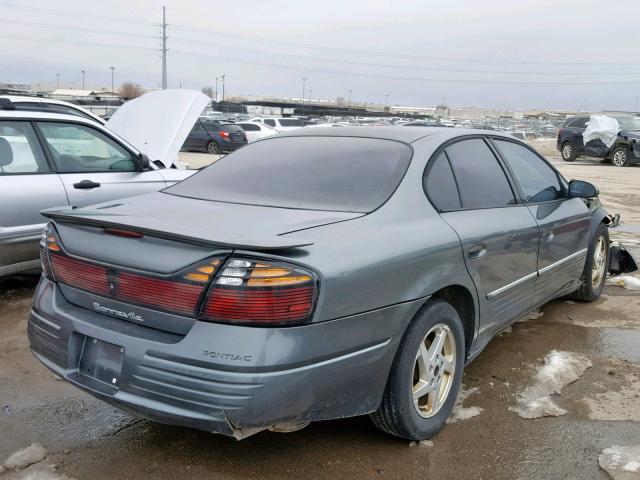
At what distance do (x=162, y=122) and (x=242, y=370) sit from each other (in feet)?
17.8

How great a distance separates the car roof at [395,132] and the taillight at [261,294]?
1413mm

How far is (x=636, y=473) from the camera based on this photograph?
275 centimetres

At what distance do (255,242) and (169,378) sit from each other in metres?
0.61

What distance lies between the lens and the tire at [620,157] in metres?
21.0

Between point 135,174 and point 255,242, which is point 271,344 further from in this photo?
point 135,174

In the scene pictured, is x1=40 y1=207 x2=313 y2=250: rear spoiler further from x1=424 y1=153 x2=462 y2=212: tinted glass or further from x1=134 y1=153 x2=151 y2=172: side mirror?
x1=134 y1=153 x2=151 y2=172: side mirror

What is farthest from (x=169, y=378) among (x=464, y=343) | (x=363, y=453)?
(x=464, y=343)

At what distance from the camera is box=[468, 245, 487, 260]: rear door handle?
3160 millimetres

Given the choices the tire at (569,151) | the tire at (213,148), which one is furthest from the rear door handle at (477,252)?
the tire at (213,148)

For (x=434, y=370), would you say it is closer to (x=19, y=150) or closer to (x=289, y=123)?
(x=19, y=150)

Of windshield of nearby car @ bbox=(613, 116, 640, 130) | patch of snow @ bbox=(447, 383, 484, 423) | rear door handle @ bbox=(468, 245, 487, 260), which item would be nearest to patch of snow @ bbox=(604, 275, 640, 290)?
patch of snow @ bbox=(447, 383, 484, 423)

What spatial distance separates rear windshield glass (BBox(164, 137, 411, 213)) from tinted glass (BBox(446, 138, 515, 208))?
381 mm

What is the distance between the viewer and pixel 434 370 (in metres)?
3.01

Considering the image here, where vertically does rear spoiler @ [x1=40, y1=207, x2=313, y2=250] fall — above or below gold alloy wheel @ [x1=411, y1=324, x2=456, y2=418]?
above
